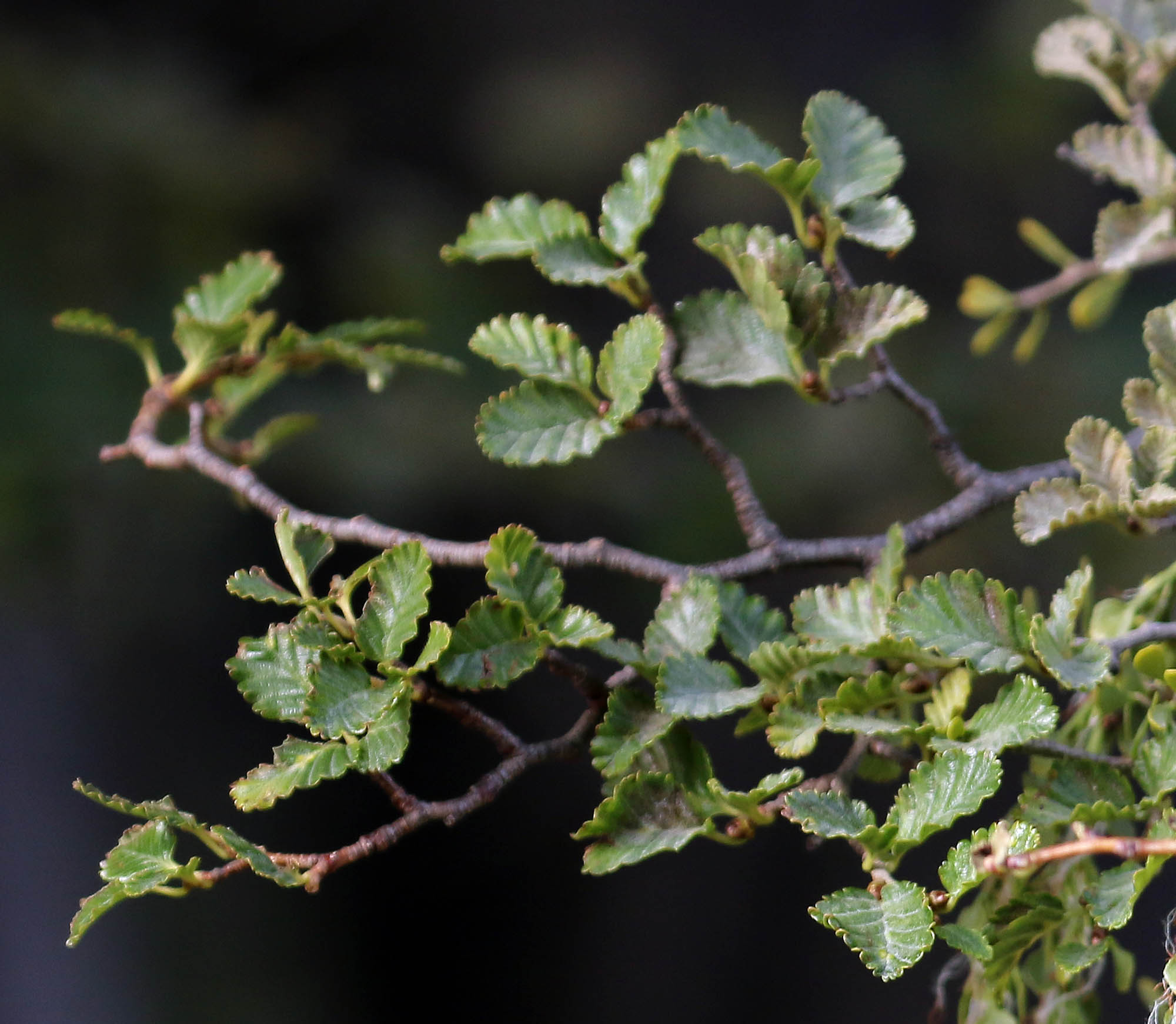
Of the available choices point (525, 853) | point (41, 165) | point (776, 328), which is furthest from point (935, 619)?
point (41, 165)

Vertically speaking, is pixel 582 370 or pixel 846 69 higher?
pixel 846 69

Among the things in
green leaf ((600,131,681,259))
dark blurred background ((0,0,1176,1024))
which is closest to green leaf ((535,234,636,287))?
green leaf ((600,131,681,259))

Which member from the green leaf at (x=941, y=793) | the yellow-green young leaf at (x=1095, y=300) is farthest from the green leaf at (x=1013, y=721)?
the yellow-green young leaf at (x=1095, y=300)

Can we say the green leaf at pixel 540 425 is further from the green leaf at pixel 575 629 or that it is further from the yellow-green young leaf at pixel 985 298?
the yellow-green young leaf at pixel 985 298

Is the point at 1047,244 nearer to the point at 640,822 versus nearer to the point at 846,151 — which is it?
the point at 846,151

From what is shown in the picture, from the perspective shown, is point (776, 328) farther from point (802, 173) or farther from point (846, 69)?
point (846, 69)

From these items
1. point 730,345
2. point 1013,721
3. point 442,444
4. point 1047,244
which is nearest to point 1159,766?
point 1013,721
